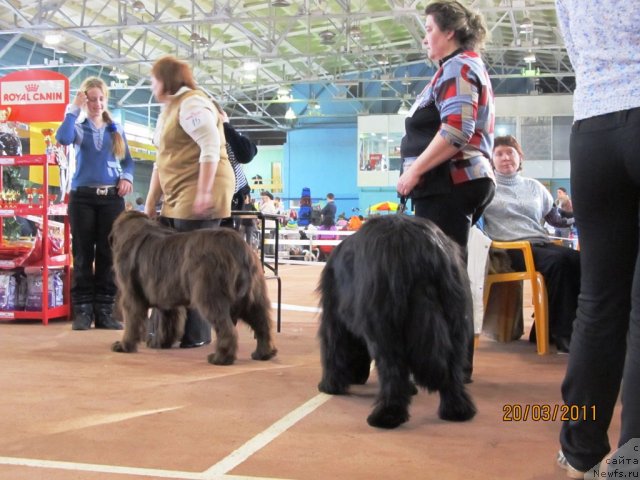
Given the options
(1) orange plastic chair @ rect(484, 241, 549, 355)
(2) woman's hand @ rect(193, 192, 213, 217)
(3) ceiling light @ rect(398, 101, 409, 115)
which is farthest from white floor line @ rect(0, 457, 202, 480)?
(3) ceiling light @ rect(398, 101, 409, 115)

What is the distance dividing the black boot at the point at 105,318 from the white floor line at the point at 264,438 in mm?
2539

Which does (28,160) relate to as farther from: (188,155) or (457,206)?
(457,206)

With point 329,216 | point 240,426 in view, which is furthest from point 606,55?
point 329,216

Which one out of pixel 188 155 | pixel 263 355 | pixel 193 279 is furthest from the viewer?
pixel 188 155

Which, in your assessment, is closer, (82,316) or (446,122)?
(446,122)

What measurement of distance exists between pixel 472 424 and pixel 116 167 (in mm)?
3421

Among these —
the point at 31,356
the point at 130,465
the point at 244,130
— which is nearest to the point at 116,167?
the point at 31,356

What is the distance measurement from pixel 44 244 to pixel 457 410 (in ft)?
12.4

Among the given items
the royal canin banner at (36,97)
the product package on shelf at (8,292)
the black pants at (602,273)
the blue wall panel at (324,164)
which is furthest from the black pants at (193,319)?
the blue wall panel at (324,164)

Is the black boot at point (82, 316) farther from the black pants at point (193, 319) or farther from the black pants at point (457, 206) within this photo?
the black pants at point (457, 206)

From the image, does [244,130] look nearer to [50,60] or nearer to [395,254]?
[50,60]

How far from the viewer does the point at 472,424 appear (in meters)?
2.34

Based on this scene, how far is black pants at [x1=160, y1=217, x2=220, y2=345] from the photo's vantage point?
3936mm

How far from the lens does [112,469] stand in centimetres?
186
